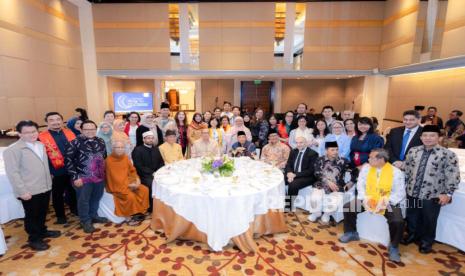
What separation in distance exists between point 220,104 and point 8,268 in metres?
10.3

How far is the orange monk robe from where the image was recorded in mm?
3424

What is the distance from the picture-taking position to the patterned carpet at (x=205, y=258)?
8.50 feet

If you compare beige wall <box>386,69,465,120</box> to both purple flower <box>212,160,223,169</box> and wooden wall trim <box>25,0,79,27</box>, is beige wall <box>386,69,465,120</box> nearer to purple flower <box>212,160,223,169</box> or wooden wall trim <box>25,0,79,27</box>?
purple flower <box>212,160,223,169</box>

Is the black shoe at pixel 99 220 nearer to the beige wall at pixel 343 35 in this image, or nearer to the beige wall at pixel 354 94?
the beige wall at pixel 343 35

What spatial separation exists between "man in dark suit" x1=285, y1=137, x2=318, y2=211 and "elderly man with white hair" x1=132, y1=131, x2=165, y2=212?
7.18 feet

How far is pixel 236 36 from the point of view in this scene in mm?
9133

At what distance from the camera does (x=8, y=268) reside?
2592 mm

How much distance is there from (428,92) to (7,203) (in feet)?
35.5

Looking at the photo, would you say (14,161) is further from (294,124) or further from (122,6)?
(122,6)

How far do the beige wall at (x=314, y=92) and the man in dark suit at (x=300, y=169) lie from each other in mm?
8511

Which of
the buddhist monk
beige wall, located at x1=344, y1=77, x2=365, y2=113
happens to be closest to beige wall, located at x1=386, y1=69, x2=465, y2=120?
beige wall, located at x1=344, y1=77, x2=365, y2=113

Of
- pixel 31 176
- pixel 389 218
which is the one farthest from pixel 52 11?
pixel 389 218

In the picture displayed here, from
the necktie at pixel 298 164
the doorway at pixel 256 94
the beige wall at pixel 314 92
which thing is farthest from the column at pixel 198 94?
the necktie at pixel 298 164

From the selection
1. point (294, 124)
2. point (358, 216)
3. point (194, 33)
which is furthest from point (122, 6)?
point (358, 216)
